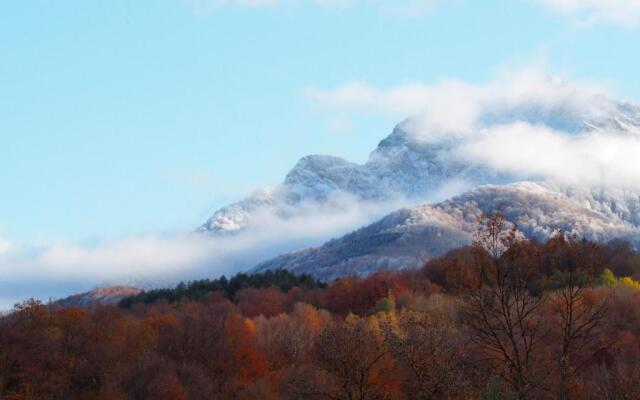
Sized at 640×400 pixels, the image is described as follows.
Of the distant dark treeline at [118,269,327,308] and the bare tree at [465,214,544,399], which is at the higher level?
the distant dark treeline at [118,269,327,308]

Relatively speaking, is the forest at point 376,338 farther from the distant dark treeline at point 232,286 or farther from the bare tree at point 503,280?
the distant dark treeline at point 232,286

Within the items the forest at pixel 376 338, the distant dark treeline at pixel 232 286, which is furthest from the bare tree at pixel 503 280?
the distant dark treeline at pixel 232 286

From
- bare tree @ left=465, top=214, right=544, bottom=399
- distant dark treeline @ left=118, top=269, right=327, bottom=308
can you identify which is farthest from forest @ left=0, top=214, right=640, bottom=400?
distant dark treeline @ left=118, top=269, right=327, bottom=308

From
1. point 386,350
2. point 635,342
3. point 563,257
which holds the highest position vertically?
point 563,257

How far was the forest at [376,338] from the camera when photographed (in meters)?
46.5

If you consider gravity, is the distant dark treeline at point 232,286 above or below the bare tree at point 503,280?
above

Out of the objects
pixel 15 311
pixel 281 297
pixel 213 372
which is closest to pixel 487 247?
pixel 213 372

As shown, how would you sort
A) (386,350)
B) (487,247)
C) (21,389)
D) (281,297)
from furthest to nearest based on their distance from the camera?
1. (281,297)
2. (21,389)
3. (386,350)
4. (487,247)

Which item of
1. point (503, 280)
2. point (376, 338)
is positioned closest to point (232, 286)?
point (376, 338)

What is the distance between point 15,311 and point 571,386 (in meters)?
82.9

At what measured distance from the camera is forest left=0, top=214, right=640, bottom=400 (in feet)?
152

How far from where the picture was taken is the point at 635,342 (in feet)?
337

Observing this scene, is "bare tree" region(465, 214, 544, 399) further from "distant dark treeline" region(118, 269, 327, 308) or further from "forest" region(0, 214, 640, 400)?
"distant dark treeline" region(118, 269, 327, 308)

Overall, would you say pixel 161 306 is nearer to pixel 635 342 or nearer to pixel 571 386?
pixel 635 342
